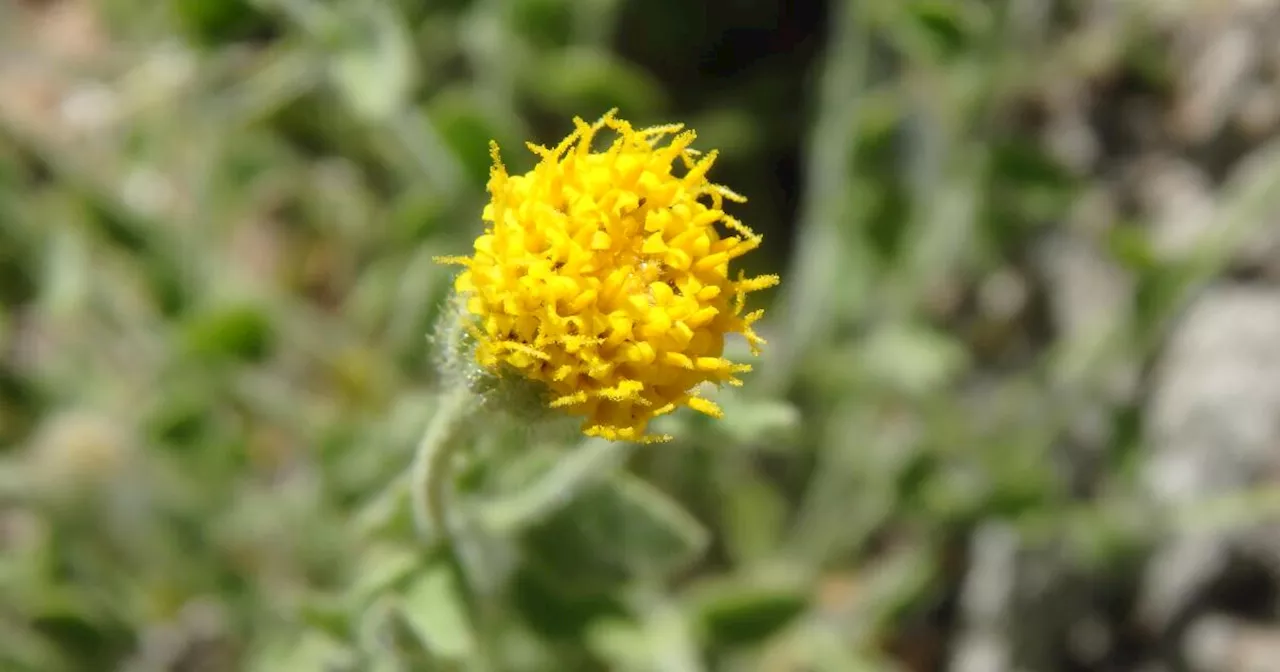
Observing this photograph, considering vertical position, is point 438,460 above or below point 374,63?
below

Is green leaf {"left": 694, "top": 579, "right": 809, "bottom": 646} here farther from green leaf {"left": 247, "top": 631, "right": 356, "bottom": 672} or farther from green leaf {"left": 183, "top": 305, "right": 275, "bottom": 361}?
green leaf {"left": 183, "top": 305, "right": 275, "bottom": 361}

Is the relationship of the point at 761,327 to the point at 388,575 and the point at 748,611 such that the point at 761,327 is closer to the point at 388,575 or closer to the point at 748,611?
the point at 748,611

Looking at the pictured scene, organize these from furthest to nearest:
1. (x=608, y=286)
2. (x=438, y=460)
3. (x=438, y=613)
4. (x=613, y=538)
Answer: (x=613, y=538)
(x=438, y=613)
(x=438, y=460)
(x=608, y=286)

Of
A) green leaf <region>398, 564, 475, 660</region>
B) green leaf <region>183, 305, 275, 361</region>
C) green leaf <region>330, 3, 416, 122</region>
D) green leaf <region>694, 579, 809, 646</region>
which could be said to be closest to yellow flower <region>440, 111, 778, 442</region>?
green leaf <region>398, 564, 475, 660</region>

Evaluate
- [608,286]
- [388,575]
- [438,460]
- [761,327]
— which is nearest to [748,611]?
[388,575]

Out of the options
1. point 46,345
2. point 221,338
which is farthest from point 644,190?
point 46,345

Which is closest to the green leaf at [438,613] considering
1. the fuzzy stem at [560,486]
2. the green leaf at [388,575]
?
the green leaf at [388,575]
